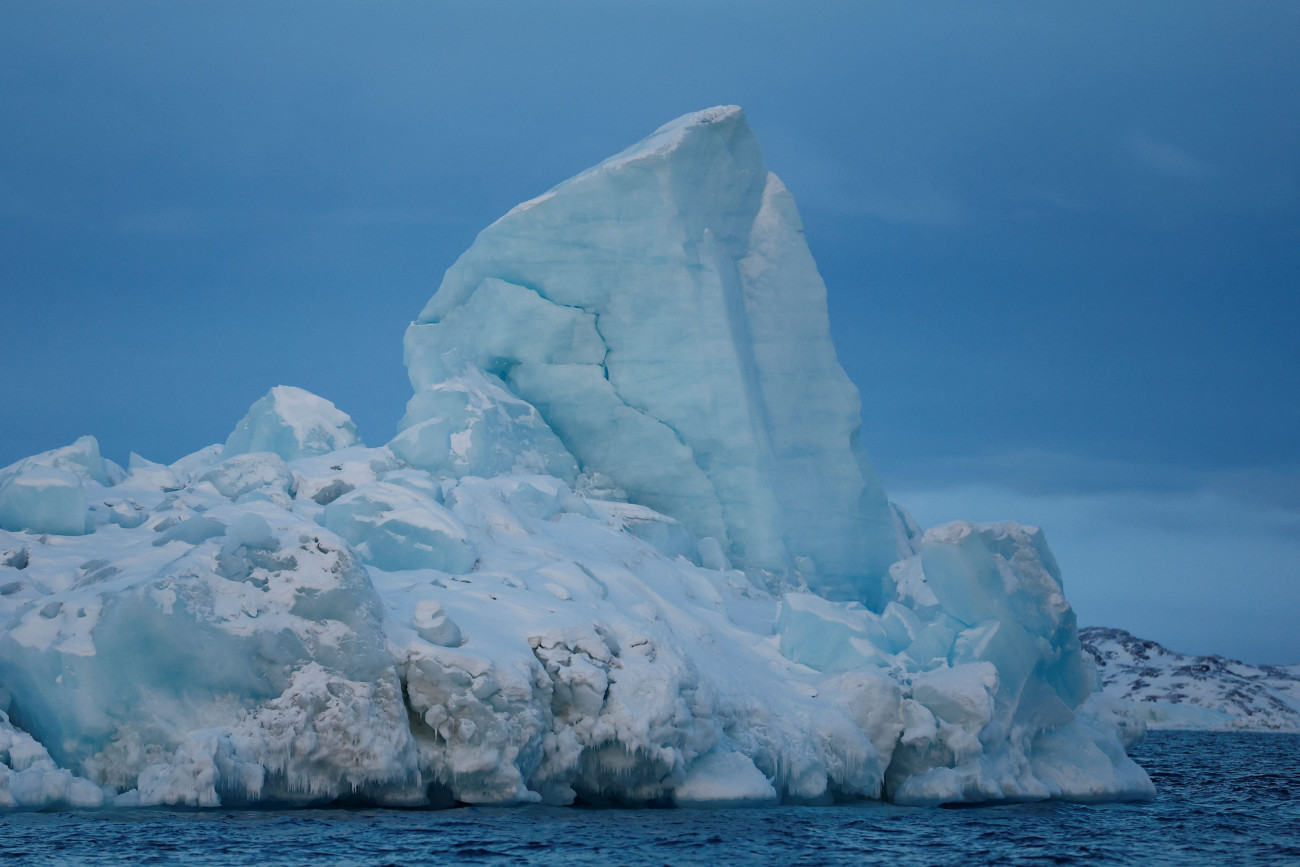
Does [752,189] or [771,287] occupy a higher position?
[752,189]

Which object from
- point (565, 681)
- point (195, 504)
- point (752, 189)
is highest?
point (752, 189)

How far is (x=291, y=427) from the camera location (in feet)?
80.5

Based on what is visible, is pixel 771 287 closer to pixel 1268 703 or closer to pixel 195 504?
pixel 195 504

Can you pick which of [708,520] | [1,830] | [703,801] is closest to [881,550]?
[708,520]

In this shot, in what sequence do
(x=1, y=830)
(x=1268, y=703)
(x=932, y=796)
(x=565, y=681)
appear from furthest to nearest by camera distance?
(x=1268, y=703), (x=932, y=796), (x=565, y=681), (x=1, y=830)

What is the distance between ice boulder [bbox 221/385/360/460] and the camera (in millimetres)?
24469

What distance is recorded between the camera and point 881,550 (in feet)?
92.8

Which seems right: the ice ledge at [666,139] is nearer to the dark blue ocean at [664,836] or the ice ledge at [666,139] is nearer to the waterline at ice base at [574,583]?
the waterline at ice base at [574,583]

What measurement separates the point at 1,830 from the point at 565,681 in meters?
6.27

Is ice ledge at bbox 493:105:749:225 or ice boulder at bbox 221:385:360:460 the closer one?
ice boulder at bbox 221:385:360:460

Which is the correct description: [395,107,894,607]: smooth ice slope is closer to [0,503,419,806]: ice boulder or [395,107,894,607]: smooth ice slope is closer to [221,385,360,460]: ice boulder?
[221,385,360,460]: ice boulder

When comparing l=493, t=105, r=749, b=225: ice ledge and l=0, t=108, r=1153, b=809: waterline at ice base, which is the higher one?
l=493, t=105, r=749, b=225: ice ledge

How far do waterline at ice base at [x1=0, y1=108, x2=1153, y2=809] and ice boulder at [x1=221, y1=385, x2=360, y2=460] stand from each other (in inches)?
3.1

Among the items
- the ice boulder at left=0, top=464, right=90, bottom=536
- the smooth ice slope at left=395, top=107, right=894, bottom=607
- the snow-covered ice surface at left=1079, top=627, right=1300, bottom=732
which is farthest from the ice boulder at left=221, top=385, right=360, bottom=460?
the snow-covered ice surface at left=1079, top=627, right=1300, bottom=732
